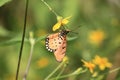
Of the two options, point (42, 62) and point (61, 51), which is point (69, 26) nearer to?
point (42, 62)

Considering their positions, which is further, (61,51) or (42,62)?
(42,62)

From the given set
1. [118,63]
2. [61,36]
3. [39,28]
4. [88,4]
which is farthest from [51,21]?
[61,36]

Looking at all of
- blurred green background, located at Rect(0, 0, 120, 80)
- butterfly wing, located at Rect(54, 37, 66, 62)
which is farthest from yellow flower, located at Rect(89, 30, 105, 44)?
butterfly wing, located at Rect(54, 37, 66, 62)

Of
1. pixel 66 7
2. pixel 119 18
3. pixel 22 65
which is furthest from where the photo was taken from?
pixel 119 18

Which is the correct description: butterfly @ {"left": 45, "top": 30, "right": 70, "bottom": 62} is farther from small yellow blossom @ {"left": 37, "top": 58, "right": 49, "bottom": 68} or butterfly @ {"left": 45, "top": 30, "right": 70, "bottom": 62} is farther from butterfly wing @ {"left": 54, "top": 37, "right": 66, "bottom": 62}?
small yellow blossom @ {"left": 37, "top": 58, "right": 49, "bottom": 68}

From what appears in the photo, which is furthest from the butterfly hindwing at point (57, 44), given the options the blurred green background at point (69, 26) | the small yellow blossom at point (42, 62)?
the small yellow blossom at point (42, 62)

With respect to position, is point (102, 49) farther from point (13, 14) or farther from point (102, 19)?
point (13, 14)

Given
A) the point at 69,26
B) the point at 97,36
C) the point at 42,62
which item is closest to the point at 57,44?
the point at 69,26
